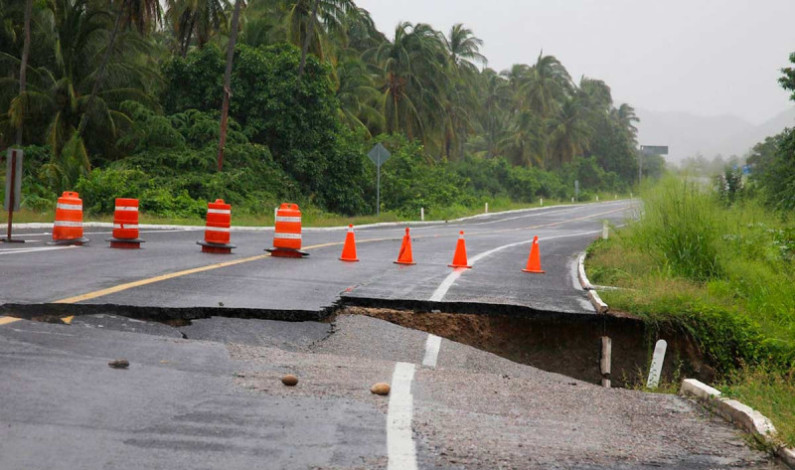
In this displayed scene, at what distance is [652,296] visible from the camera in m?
10.8

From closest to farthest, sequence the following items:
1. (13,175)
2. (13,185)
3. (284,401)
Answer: (284,401)
(13,175)
(13,185)

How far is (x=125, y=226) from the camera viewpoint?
14812 mm

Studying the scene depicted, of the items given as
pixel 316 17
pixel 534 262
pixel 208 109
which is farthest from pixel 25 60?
pixel 534 262

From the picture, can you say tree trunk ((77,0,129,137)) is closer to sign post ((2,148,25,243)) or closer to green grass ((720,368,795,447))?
sign post ((2,148,25,243))

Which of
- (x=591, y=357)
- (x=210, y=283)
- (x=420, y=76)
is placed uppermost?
(x=420, y=76)

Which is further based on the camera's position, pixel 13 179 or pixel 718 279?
pixel 13 179

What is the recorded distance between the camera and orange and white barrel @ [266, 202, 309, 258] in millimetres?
14727

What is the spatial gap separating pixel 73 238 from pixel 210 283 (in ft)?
18.1

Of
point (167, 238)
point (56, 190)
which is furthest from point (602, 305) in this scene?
point (56, 190)

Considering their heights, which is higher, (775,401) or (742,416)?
(742,416)

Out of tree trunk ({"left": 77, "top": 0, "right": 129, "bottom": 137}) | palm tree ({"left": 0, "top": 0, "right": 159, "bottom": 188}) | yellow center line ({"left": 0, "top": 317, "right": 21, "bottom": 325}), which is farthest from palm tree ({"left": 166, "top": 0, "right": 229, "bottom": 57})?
yellow center line ({"left": 0, "top": 317, "right": 21, "bottom": 325})

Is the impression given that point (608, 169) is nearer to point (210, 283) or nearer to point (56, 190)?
point (56, 190)

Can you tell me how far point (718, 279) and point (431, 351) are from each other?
699cm

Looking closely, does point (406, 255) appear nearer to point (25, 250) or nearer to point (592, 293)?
point (592, 293)
